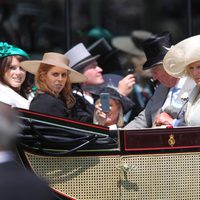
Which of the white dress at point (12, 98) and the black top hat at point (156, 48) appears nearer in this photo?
the white dress at point (12, 98)

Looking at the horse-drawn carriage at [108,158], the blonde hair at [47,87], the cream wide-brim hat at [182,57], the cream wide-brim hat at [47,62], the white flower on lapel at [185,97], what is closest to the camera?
the horse-drawn carriage at [108,158]

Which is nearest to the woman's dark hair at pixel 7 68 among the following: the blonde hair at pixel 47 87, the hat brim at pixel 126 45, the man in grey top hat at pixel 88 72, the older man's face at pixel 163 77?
the blonde hair at pixel 47 87

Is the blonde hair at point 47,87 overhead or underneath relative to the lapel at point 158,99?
overhead

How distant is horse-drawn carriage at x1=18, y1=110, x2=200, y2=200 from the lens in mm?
4312

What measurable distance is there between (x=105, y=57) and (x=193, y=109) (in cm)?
295

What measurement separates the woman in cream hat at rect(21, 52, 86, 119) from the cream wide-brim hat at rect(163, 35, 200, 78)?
2.35 feet

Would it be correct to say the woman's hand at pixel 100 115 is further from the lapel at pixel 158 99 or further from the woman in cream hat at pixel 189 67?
the woman in cream hat at pixel 189 67

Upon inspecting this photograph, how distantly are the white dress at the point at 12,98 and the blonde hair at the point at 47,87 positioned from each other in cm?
19

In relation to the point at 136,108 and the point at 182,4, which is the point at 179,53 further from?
the point at 182,4

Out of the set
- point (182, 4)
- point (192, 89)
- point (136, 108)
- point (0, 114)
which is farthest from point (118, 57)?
point (0, 114)

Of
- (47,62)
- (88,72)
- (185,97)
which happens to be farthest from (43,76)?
(88,72)

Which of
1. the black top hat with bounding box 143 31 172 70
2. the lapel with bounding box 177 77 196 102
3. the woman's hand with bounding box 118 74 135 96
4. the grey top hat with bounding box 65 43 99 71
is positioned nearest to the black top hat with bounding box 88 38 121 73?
the grey top hat with bounding box 65 43 99 71

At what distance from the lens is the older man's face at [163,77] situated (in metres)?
5.11

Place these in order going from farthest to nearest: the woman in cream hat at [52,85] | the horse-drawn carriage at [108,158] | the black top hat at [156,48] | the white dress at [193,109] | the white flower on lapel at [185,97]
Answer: the black top hat at [156,48] → the woman in cream hat at [52,85] → the white flower on lapel at [185,97] → the white dress at [193,109] → the horse-drawn carriage at [108,158]
